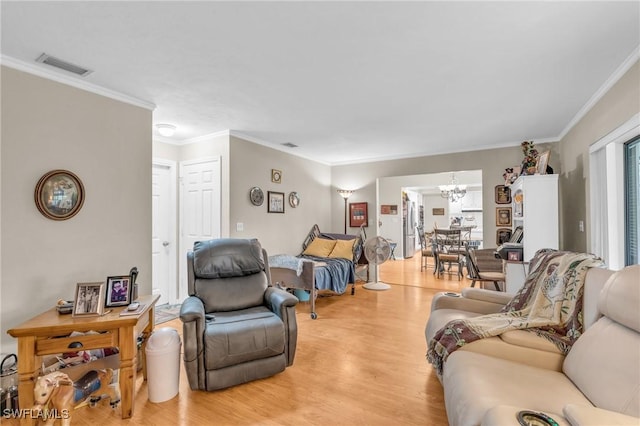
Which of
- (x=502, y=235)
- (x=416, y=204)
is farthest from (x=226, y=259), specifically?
(x=416, y=204)

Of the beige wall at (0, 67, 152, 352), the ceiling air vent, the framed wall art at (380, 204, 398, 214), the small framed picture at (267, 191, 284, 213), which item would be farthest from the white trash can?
the framed wall art at (380, 204, 398, 214)

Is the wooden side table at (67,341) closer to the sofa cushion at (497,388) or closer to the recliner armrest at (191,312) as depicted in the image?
the recliner armrest at (191,312)

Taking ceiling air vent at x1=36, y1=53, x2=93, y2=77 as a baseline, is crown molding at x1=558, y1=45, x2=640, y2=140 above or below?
below

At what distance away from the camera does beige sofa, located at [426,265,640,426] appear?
1.06 metres

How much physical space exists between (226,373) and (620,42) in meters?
3.55

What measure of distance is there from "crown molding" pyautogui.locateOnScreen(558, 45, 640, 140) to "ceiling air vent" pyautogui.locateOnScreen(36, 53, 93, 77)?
4.13 metres

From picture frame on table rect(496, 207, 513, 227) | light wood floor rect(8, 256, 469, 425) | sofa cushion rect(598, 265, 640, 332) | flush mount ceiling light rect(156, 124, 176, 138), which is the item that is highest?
flush mount ceiling light rect(156, 124, 176, 138)

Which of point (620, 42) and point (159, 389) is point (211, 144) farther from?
point (620, 42)

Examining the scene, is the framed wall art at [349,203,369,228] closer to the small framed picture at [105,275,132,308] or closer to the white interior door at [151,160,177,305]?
the white interior door at [151,160,177,305]

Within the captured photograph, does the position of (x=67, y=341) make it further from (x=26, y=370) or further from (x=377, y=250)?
(x=377, y=250)

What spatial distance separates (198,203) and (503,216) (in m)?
4.72

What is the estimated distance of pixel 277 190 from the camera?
4848 mm

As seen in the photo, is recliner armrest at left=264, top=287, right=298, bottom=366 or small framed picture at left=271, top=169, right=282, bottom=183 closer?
recliner armrest at left=264, top=287, right=298, bottom=366

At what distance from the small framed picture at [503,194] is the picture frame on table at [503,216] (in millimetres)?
114
